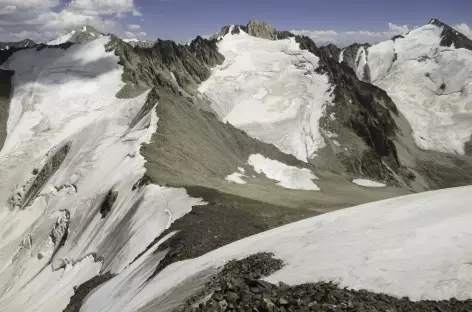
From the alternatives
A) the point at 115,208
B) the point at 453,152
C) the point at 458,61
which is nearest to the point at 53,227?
the point at 115,208

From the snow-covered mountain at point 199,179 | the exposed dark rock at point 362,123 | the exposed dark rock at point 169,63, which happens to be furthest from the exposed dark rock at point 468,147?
the exposed dark rock at point 169,63

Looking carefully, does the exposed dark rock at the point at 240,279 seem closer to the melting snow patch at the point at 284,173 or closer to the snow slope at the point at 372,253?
the snow slope at the point at 372,253

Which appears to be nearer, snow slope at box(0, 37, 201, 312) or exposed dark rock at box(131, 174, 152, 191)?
snow slope at box(0, 37, 201, 312)

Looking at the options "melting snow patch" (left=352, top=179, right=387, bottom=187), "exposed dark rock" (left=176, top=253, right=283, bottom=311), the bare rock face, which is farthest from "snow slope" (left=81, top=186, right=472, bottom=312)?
the bare rock face

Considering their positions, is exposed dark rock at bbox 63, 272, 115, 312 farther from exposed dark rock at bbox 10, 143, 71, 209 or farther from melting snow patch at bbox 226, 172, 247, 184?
exposed dark rock at bbox 10, 143, 71, 209

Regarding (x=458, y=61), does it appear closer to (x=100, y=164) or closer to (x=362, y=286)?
(x=100, y=164)

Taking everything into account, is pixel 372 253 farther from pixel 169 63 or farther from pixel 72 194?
pixel 169 63

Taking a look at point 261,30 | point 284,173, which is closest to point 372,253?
point 284,173

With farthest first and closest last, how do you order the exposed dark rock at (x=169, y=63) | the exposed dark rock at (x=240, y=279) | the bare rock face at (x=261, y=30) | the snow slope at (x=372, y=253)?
1. the bare rock face at (x=261, y=30)
2. the exposed dark rock at (x=169, y=63)
3. the snow slope at (x=372, y=253)
4. the exposed dark rock at (x=240, y=279)
